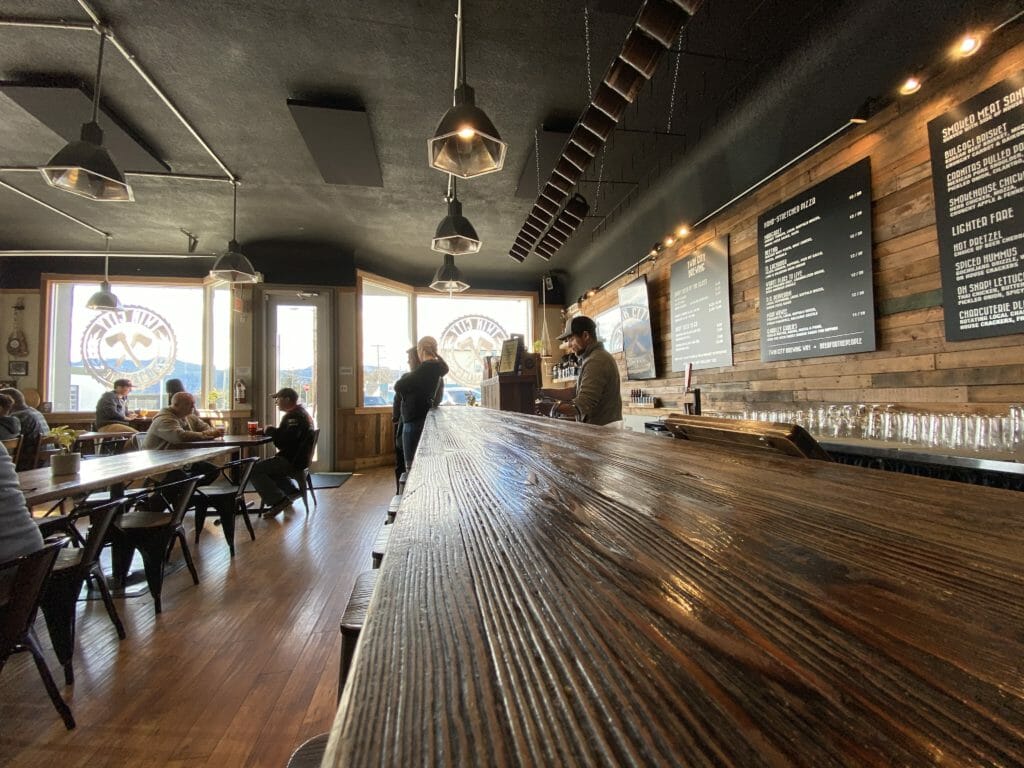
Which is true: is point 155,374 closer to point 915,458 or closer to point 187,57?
point 187,57

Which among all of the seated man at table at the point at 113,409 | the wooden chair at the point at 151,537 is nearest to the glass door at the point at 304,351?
the seated man at table at the point at 113,409

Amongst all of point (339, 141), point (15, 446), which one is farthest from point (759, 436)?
point (15, 446)

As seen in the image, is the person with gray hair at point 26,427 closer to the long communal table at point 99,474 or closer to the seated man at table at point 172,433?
the seated man at table at point 172,433

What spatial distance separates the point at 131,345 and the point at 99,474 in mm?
6422

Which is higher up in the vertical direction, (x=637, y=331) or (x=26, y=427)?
(x=637, y=331)

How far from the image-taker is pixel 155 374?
7.60 metres

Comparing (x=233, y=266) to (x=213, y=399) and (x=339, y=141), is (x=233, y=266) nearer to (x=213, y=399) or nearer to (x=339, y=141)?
(x=339, y=141)

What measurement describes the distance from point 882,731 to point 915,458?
87.9 inches

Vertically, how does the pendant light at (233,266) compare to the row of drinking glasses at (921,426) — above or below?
above

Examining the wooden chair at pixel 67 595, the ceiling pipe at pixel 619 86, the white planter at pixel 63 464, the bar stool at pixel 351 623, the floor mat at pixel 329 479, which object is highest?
the ceiling pipe at pixel 619 86

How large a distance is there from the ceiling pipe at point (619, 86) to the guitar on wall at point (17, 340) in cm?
848

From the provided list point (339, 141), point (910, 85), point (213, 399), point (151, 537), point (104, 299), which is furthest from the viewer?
point (213, 399)

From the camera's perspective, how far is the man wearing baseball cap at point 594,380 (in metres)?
2.89

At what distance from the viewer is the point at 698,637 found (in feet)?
0.85
